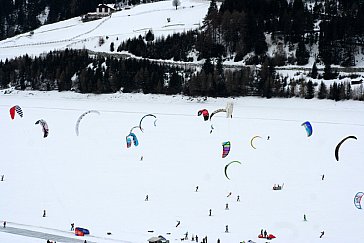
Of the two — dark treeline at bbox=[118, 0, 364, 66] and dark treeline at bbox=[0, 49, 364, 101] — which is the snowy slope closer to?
dark treeline at bbox=[118, 0, 364, 66]

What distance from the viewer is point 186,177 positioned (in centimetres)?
2725

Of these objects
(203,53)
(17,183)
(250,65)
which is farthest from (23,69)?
(17,183)

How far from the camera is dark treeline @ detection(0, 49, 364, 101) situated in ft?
172

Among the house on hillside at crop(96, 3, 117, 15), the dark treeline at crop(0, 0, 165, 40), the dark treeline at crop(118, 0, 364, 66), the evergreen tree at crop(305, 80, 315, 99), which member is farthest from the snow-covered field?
A: the dark treeline at crop(0, 0, 165, 40)

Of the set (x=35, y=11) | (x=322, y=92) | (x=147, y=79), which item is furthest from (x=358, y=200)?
(x=35, y=11)

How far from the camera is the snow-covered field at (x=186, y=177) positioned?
68.0 ft

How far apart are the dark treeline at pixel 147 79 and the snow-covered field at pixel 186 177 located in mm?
4658

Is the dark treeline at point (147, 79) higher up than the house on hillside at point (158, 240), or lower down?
higher up

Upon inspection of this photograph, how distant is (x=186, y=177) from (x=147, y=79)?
103ft

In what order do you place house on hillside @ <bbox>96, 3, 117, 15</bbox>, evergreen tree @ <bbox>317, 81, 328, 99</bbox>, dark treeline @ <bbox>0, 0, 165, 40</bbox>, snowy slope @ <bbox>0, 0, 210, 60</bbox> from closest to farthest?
evergreen tree @ <bbox>317, 81, 328, 99</bbox>
snowy slope @ <bbox>0, 0, 210, 60</bbox>
house on hillside @ <bbox>96, 3, 117, 15</bbox>
dark treeline @ <bbox>0, 0, 165, 40</bbox>

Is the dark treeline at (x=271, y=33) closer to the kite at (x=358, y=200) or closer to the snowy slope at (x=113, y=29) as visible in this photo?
the snowy slope at (x=113, y=29)

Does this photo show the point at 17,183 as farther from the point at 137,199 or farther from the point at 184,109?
the point at 184,109

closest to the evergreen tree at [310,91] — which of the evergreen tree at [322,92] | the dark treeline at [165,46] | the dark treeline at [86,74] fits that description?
the evergreen tree at [322,92]

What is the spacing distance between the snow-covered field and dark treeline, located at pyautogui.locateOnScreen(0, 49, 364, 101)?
4658mm
